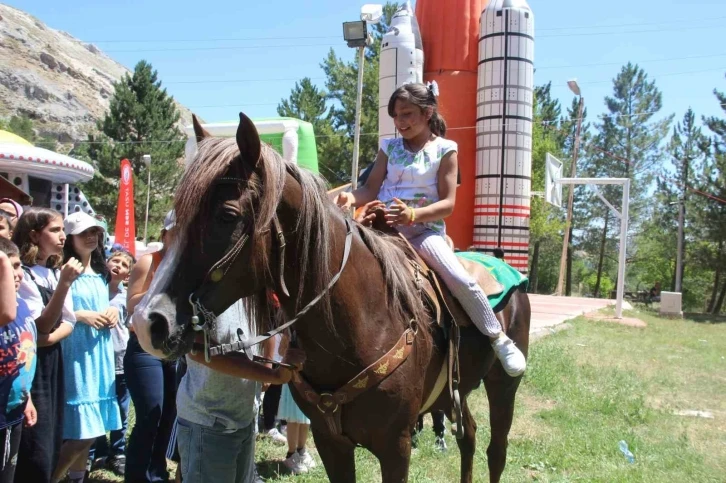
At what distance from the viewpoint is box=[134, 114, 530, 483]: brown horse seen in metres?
1.70

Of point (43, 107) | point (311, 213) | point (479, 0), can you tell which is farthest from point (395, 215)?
point (43, 107)

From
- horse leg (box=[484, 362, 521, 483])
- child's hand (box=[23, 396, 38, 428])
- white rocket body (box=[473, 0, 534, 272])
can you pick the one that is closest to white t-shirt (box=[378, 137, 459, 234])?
horse leg (box=[484, 362, 521, 483])

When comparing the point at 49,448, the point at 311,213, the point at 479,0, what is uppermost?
the point at 479,0

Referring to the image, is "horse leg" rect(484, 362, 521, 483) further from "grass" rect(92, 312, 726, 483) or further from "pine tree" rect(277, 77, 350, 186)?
"pine tree" rect(277, 77, 350, 186)

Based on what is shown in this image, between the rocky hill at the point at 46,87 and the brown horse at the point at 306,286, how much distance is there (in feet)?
262

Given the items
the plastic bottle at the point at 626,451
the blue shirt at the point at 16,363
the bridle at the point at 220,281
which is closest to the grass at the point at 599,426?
the plastic bottle at the point at 626,451

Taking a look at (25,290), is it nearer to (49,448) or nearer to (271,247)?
(49,448)

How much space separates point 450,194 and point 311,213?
3.52ft

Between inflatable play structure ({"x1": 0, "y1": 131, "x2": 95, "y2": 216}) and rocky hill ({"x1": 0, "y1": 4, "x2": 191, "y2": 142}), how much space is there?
2747 inches

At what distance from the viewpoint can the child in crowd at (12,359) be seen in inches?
97.3

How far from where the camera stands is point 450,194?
2859 millimetres

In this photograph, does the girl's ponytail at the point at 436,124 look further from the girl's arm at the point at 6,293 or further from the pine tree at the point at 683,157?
the pine tree at the point at 683,157

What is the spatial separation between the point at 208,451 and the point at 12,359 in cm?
103

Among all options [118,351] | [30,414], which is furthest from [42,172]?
[30,414]
